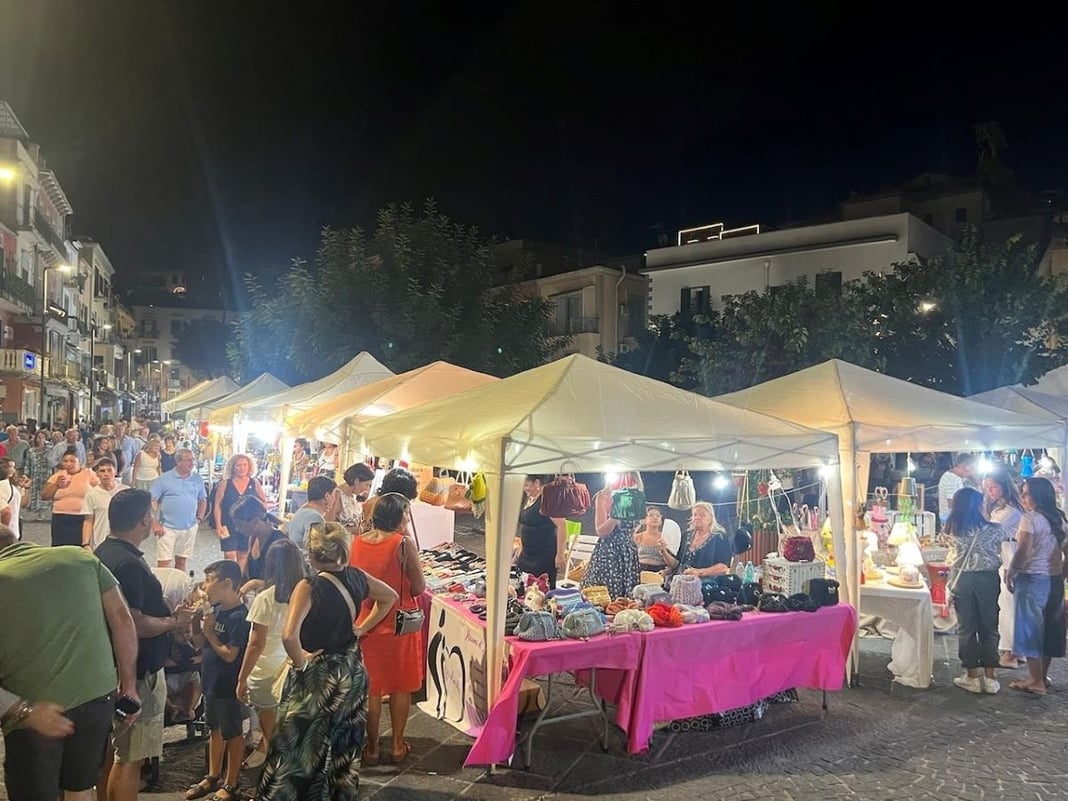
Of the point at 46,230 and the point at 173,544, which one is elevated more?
the point at 46,230

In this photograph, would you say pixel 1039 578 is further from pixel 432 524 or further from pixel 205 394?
pixel 205 394

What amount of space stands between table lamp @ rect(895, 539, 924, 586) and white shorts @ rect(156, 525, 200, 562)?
23.6 feet

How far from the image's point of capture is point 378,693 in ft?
15.2

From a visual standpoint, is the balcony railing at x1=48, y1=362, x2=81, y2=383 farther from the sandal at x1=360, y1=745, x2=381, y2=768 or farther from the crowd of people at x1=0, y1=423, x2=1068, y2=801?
the sandal at x1=360, y1=745, x2=381, y2=768

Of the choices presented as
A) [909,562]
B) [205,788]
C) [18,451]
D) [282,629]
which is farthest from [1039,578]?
[18,451]

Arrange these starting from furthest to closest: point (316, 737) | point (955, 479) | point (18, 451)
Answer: point (18, 451) → point (955, 479) → point (316, 737)

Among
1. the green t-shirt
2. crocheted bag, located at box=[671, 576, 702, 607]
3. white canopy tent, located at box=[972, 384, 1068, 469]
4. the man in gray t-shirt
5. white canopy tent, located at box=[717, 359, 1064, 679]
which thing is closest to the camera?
the green t-shirt

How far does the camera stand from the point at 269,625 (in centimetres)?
389

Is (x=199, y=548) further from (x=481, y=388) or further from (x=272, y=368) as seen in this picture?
(x=272, y=368)

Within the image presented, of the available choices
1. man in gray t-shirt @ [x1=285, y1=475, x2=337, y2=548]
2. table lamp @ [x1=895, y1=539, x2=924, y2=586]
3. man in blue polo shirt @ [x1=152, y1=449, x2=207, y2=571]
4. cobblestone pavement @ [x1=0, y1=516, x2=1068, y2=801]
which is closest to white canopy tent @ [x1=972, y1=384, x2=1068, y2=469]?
table lamp @ [x1=895, y1=539, x2=924, y2=586]

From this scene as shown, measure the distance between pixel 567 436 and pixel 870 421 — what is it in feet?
10.6

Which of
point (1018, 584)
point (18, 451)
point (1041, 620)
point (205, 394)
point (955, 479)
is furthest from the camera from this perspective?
point (205, 394)

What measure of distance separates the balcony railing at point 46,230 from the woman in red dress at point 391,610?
37.9 m

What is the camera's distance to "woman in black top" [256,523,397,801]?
3.52 metres
